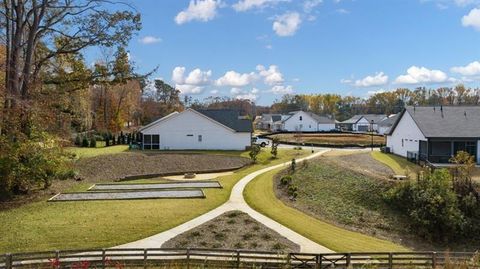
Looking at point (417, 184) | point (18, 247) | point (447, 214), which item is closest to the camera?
point (18, 247)

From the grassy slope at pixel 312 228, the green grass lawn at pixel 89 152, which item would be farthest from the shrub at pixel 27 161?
the grassy slope at pixel 312 228

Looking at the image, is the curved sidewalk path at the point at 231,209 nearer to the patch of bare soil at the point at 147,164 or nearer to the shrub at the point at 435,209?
the shrub at the point at 435,209

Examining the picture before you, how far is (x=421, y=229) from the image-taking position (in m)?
24.1

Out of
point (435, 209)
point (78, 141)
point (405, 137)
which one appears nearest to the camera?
point (435, 209)

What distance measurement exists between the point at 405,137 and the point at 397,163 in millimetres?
4702

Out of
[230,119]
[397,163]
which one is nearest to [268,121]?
[230,119]

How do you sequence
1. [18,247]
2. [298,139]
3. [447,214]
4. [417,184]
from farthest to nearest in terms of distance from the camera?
[298,139] → [417,184] → [447,214] → [18,247]

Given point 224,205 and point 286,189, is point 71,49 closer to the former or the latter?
point 224,205

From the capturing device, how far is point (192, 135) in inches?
1909

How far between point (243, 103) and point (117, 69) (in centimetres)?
11873

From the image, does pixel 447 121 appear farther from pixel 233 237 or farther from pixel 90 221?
pixel 90 221

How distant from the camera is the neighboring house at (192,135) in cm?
4834

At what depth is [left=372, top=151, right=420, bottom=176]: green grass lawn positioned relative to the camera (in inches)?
1278

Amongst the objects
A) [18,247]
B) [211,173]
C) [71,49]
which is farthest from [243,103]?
[18,247]
